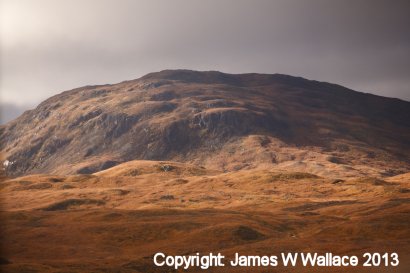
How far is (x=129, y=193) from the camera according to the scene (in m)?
148

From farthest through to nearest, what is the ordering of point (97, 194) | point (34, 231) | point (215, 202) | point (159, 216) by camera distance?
1. point (97, 194)
2. point (215, 202)
3. point (159, 216)
4. point (34, 231)

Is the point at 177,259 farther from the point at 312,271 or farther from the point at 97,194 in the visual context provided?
the point at 97,194

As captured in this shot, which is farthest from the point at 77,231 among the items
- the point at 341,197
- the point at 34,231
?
the point at 341,197

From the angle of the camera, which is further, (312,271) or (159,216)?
A: (159,216)

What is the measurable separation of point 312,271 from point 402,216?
124 feet

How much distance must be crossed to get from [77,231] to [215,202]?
50485 millimetres

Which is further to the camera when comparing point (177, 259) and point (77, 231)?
point (77, 231)

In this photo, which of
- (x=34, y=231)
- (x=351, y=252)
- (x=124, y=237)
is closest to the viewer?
(x=351, y=252)

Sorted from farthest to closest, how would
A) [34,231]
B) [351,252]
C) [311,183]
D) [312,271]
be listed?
1. [311,183]
2. [34,231]
3. [351,252]
4. [312,271]

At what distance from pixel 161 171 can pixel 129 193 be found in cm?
5081

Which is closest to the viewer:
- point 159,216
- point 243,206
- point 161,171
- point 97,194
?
point 159,216

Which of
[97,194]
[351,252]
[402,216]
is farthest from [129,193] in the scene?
[351,252]

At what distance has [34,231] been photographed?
88.4 metres

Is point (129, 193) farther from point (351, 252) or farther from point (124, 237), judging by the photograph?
point (351, 252)
